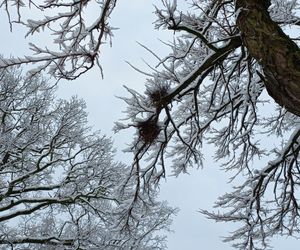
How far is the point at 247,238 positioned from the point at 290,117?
201 centimetres

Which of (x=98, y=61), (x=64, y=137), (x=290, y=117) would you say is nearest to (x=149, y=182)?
(x=98, y=61)

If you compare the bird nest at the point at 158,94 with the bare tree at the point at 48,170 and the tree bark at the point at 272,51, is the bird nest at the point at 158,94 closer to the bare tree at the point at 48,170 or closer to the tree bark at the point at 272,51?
the tree bark at the point at 272,51

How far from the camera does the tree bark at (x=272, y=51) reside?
9.09ft

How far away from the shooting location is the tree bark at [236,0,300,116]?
9.09 feet

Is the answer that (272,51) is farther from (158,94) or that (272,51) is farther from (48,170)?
(48,170)

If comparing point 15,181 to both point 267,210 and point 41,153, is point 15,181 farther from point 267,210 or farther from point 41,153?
point 267,210

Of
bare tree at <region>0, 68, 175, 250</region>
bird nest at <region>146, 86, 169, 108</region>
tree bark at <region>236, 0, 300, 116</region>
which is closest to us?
tree bark at <region>236, 0, 300, 116</region>

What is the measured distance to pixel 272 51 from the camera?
2889mm

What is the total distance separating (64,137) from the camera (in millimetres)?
11219

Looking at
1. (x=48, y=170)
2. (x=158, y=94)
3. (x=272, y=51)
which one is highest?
(x=48, y=170)

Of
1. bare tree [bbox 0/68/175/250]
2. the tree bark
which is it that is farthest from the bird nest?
bare tree [bbox 0/68/175/250]

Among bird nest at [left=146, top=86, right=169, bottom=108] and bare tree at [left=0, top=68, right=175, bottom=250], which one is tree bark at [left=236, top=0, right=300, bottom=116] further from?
bare tree at [left=0, top=68, right=175, bottom=250]

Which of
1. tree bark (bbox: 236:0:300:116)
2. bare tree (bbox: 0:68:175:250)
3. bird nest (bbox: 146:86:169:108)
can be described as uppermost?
bare tree (bbox: 0:68:175:250)

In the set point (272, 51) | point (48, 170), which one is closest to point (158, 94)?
point (272, 51)
